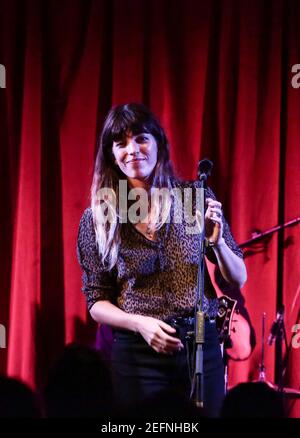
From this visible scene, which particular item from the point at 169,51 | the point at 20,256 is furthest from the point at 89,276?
the point at 169,51

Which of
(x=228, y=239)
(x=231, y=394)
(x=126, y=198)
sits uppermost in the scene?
(x=126, y=198)

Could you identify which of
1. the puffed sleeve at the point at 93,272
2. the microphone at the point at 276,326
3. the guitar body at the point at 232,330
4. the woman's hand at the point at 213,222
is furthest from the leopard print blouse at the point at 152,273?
the microphone at the point at 276,326

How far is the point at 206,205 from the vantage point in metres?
1.83

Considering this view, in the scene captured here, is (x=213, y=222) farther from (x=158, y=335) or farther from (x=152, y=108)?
(x=152, y=108)

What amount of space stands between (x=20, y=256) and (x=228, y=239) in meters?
1.05

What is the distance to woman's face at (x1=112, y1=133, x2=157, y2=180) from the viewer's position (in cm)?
206

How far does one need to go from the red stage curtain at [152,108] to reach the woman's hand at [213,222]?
0.86 m

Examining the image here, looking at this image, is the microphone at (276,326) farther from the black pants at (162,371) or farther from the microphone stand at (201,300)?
the microphone stand at (201,300)

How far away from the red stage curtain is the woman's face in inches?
25.5

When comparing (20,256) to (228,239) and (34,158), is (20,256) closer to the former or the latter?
(34,158)

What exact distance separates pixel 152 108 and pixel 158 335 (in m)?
1.20

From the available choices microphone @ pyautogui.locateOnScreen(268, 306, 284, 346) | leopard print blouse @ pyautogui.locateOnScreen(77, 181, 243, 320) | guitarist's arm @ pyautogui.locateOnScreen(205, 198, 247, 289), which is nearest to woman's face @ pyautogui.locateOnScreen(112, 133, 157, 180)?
leopard print blouse @ pyautogui.locateOnScreen(77, 181, 243, 320)

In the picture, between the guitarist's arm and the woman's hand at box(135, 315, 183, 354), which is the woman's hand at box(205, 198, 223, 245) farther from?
the woman's hand at box(135, 315, 183, 354)

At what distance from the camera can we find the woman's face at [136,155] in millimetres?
2061
